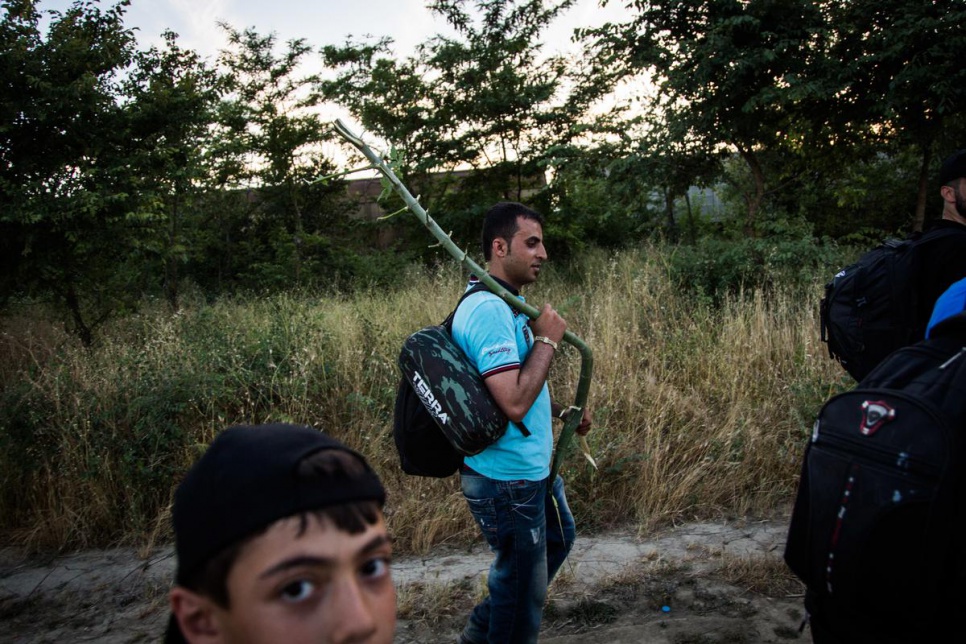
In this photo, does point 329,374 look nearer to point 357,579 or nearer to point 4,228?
point 4,228

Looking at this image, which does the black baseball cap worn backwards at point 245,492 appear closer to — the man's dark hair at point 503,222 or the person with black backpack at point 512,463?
the person with black backpack at point 512,463

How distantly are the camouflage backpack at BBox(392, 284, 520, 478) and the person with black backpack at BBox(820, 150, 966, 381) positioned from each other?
141cm

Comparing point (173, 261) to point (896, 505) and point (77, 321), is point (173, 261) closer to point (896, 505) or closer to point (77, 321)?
point (77, 321)

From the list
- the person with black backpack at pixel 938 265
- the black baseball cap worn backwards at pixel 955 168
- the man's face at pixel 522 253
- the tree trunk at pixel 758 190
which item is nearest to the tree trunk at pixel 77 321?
the man's face at pixel 522 253

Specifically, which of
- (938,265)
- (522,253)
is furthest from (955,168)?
(522,253)

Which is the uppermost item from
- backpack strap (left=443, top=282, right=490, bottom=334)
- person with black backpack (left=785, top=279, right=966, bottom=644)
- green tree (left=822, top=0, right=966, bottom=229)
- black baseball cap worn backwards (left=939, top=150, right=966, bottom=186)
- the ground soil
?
green tree (left=822, top=0, right=966, bottom=229)

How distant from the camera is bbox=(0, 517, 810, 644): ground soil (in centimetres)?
333

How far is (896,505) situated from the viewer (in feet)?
4.13

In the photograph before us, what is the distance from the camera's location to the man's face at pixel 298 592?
0.96 metres

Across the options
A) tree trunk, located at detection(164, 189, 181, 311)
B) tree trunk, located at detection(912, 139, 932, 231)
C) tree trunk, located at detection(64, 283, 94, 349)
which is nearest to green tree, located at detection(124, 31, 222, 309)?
tree trunk, located at detection(164, 189, 181, 311)

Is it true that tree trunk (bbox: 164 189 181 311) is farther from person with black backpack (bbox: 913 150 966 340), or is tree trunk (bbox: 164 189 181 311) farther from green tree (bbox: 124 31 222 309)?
person with black backpack (bbox: 913 150 966 340)

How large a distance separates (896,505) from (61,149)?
7.49m

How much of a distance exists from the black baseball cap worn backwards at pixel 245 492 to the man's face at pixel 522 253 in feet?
5.38

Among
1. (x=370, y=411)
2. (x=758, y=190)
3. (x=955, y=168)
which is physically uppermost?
(x=758, y=190)
